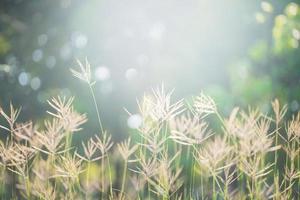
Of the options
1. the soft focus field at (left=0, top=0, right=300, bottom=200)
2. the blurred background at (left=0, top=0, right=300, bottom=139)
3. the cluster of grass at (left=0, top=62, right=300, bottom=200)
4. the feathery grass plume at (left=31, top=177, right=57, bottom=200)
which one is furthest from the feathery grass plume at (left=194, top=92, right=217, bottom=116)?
the blurred background at (left=0, top=0, right=300, bottom=139)

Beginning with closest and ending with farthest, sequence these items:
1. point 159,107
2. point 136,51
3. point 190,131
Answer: point 159,107
point 190,131
point 136,51

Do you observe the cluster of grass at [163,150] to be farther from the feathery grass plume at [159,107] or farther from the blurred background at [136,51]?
the blurred background at [136,51]

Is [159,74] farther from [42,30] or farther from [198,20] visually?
[42,30]

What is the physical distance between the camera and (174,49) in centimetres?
626

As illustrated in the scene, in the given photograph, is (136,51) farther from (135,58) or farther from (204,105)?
(204,105)

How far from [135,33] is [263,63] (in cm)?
172

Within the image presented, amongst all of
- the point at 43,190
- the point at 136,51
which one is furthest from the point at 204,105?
the point at 136,51

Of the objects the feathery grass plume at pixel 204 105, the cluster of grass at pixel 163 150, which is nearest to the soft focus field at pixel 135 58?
the cluster of grass at pixel 163 150

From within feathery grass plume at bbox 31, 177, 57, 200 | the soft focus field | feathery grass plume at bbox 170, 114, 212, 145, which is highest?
the soft focus field

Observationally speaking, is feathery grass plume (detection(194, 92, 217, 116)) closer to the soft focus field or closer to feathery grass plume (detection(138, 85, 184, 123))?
feathery grass plume (detection(138, 85, 184, 123))

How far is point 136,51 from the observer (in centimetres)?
687

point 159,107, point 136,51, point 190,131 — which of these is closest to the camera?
point 159,107

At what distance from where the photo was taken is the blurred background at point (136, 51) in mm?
5629

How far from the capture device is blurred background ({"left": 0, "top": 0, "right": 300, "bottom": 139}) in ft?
18.5
